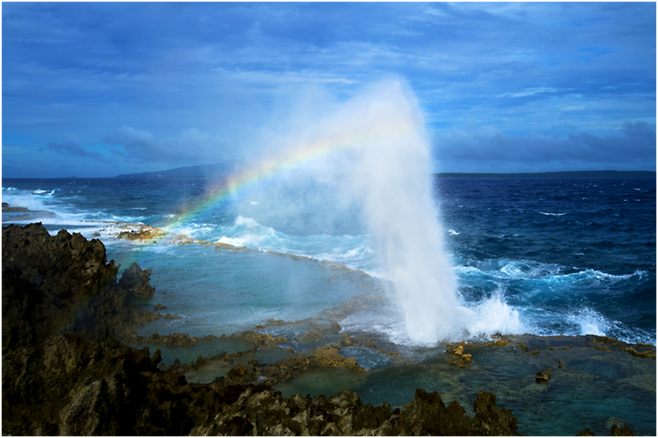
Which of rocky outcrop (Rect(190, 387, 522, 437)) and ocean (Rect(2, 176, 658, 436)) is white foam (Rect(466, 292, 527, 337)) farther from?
rocky outcrop (Rect(190, 387, 522, 437))

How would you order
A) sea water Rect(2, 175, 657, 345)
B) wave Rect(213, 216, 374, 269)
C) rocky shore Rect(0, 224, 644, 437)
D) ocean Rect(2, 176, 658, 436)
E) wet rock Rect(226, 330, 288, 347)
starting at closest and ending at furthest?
rocky shore Rect(0, 224, 644, 437)
ocean Rect(2, 176, 658, 436)
wet rock Rect(226, 330, 288, 347)
sea water Rect(2, 175, 657, 345)
wave Rect(213, 216, 374, 269)

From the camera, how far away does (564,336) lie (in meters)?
15.5

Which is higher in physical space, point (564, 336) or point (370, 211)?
point (370, 211)

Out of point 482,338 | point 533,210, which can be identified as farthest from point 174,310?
point 533,210

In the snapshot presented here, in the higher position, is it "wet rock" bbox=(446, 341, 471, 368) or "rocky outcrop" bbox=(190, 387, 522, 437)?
"rocky outcrop" bbox=(190, 387, 522, 437)

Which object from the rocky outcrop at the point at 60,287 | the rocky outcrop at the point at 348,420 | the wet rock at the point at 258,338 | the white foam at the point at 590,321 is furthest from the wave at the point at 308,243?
the rocky outcrop at the point at 348,420

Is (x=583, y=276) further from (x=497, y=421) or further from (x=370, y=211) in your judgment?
(x=497, y=421)

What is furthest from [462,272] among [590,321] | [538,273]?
[590,321]

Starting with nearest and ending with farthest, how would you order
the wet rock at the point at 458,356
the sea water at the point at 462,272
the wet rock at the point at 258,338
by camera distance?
1. the wet rock at the point at 458,356
2. the wet rock at the point at 258,338
3. the sea water at the point at 462,272

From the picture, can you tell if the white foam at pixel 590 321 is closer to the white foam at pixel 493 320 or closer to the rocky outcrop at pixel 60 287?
the white foam at pixel 493 320

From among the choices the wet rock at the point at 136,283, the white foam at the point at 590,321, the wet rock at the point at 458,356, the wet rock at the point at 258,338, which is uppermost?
the wet rock at the point at 136,283

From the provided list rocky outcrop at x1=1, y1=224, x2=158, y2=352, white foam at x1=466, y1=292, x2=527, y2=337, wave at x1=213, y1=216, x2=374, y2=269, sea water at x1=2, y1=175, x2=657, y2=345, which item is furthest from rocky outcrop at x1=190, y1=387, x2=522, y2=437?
wave at x1=213, y1=216, x2=374, y2=269

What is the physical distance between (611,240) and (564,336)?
28310mm

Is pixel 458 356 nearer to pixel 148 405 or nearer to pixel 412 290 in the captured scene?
pixel 412 290
